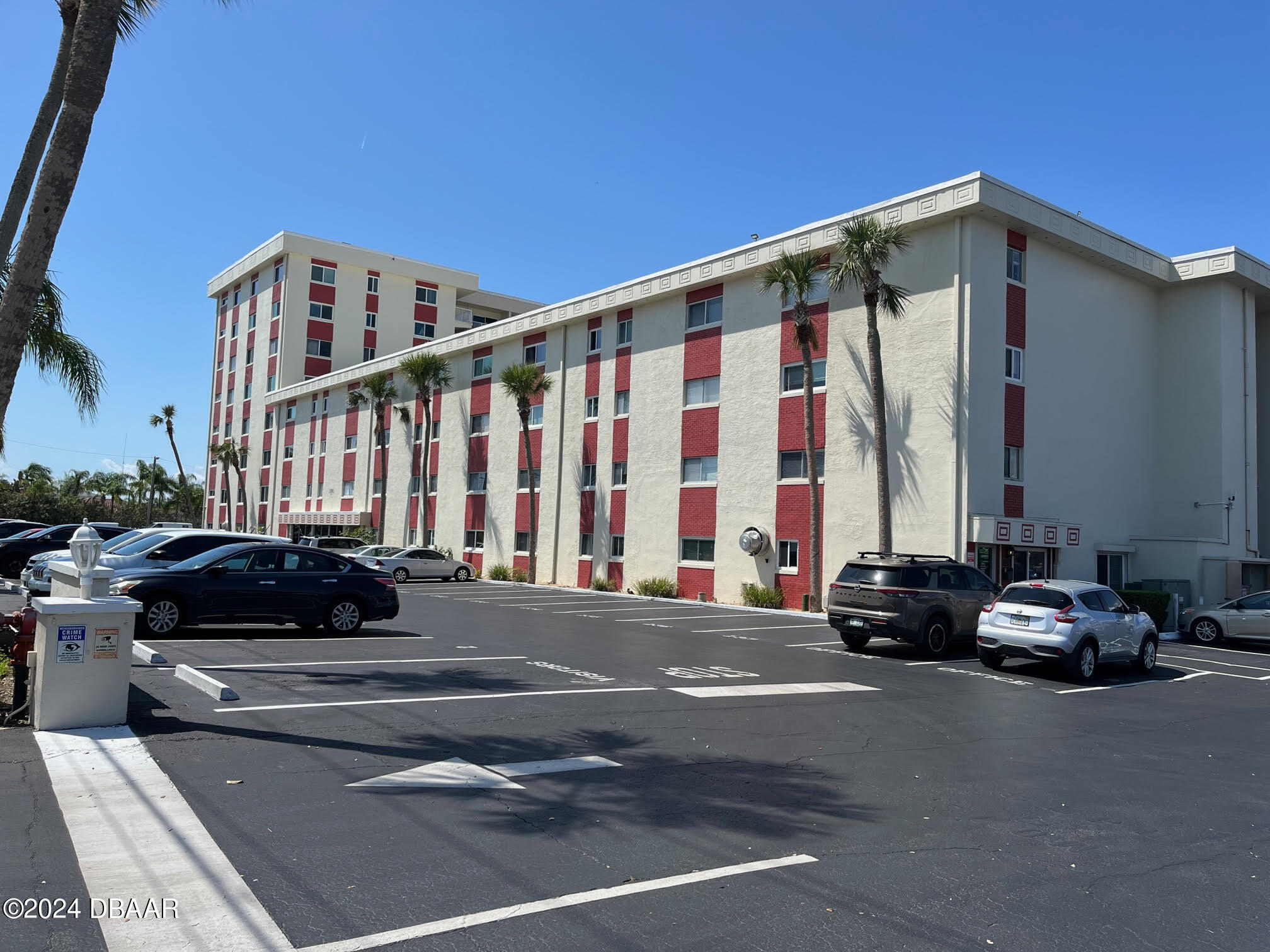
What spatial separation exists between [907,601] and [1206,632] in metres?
11.0

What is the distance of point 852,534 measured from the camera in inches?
1065

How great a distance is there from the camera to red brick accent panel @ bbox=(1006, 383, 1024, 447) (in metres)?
25.9

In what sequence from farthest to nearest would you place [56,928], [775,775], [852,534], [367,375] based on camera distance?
[367,375] < [852,534] < [775,775] < [56,928]

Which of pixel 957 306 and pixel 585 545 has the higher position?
pixel 957 306

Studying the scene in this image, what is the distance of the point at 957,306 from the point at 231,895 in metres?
23.8

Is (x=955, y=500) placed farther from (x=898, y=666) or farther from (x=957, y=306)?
(x=898, y=666)

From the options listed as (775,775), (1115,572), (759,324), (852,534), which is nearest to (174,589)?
(775,775)

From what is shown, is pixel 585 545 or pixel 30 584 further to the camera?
pixel 585 545

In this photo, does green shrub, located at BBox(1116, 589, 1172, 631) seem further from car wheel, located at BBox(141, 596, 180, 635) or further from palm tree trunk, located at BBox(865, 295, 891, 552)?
car wheel, located at BBox(141, 596, 180, 635)

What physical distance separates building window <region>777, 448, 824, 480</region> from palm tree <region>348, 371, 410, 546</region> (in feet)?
79.9

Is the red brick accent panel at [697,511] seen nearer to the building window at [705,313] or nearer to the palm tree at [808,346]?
the palm tree at [808,346]

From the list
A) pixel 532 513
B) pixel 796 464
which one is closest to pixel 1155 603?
pixel 796 464

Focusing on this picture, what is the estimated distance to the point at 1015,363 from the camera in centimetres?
2638

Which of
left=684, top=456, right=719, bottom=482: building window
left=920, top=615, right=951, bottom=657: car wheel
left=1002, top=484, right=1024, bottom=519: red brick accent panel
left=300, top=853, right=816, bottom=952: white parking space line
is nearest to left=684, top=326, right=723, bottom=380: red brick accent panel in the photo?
left=684, top=456, right=719, bottom=482: building window
